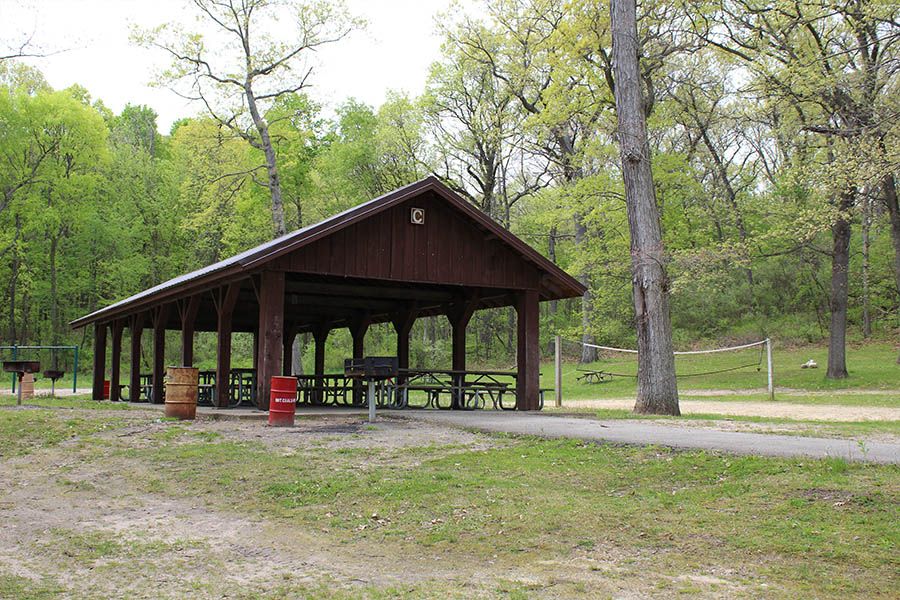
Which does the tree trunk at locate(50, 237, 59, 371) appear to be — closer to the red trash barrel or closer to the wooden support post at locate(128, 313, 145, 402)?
the wooden support post at locate(128, 313, 145, 402)

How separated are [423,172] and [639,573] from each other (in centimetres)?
3156

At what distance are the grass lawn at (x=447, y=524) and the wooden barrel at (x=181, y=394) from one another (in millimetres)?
3299

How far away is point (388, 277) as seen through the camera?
1291 cm

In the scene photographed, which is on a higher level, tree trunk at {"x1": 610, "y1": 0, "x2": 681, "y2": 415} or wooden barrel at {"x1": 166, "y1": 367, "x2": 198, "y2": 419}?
tree trunk at {"x1": 610, "y1": 0, "x2": 681, "y2": 415}

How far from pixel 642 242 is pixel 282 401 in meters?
7.43

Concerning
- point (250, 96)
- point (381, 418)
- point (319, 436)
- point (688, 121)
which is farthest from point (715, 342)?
point (319, 436)

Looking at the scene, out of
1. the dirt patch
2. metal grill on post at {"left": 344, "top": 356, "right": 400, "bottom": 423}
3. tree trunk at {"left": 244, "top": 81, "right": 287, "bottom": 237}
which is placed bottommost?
the dirt patch

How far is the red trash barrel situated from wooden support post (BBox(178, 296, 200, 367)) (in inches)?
195

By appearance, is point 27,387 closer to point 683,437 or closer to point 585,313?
point 683,437

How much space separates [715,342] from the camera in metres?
32.2

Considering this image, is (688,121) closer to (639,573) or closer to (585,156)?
(585,156)

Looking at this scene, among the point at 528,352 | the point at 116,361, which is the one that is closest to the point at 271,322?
the point at 528,352

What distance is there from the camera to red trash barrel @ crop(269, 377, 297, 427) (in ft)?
35.1

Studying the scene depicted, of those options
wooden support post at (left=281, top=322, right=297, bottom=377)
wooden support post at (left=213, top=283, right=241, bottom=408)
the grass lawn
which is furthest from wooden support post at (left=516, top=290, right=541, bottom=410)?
wooden support post at (left=281, top=322, right=297, bottom=377)
